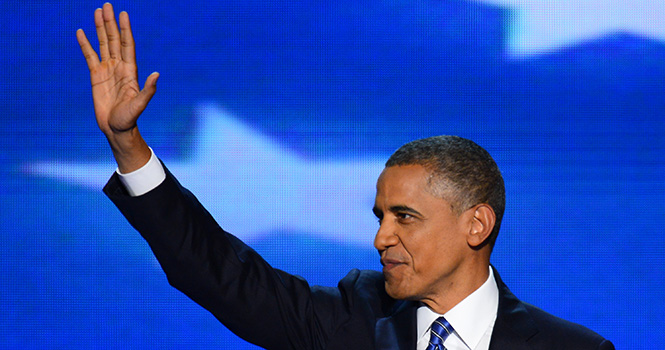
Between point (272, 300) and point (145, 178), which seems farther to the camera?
point (272, 300)

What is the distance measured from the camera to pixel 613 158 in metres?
2.72

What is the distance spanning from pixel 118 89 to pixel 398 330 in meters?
0.76

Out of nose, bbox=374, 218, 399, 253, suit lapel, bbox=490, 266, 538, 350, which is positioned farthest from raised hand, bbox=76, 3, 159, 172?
suit lapel, bbox=490, 266, 538, 350

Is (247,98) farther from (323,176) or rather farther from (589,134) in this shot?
(589,134)

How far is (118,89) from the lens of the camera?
1.54 metres

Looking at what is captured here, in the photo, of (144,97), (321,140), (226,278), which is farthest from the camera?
(321,140)

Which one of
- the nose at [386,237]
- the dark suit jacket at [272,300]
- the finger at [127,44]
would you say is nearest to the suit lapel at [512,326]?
the dark suit jacket at [272,300]

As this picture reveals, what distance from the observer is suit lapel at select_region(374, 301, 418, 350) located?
168cm

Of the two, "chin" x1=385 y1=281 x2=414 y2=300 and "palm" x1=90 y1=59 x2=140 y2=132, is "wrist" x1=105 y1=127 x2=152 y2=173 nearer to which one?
"palm" x1=90 y1=59 x2=140 y2=132

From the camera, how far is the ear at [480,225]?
5.64ft

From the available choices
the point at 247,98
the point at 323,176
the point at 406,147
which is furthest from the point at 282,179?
the point at 406,147

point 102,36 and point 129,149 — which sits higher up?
point 102,36

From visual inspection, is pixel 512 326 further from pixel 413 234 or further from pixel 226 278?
pixel 226 278

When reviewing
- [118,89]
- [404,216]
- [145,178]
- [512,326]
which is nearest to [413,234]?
[404,216]
